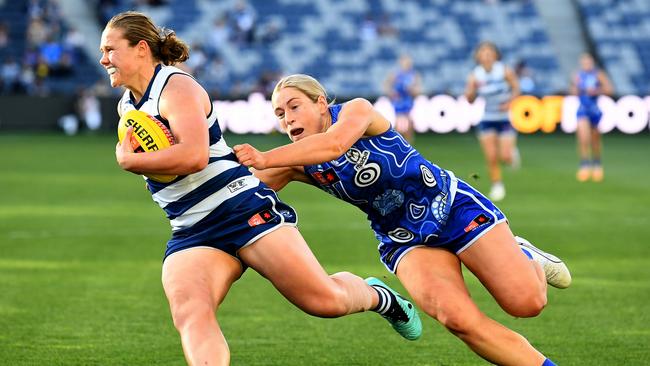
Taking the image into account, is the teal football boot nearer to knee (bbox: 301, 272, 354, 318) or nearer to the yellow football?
knee (bbox: 301, 272, 354, 318)

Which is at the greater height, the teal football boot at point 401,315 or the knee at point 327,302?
the knee at point 327,302

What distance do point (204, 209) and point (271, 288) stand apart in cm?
441

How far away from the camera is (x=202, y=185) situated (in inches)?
223

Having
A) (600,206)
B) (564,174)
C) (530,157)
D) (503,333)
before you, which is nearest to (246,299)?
(503,333)

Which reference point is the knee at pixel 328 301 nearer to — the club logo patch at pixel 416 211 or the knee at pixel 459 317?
the knee at pixel 459 317

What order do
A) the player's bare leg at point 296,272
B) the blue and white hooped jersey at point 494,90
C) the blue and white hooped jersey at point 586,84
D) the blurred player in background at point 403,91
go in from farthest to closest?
the blurred player in background at point 403,91 → the blue and white hooped jersey at point 586,84 → the blue and white hooped jersey at point 494,90 → the player's bare leg at point 296,272

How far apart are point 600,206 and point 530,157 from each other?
10382mm

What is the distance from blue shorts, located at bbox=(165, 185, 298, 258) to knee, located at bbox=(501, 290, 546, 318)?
4.01 ft

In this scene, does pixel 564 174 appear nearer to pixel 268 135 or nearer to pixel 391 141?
pixel 268 135

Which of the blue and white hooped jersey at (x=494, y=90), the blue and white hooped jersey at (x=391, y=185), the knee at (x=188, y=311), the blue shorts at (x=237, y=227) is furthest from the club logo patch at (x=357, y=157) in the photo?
the blue and white hooped jersey at (x=494, y=90)

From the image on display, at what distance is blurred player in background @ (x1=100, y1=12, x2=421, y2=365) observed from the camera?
18.1 feet

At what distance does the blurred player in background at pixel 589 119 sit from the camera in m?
21.3

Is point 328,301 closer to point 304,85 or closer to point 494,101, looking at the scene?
point 304,85

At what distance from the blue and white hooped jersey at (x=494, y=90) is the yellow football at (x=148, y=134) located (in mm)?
13046
